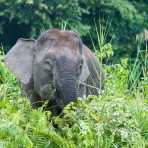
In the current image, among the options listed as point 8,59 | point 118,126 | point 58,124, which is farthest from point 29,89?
point 118,126

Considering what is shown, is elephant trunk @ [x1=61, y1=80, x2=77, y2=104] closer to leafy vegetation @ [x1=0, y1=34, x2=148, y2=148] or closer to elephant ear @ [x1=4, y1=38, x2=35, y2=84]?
leafy vegetation @ [x1=0, y1=34, x2=148, y2=148]

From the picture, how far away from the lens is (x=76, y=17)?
16.0 metres

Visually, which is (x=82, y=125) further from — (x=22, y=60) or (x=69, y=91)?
(x=22, y=60)

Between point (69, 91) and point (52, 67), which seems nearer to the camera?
point (69, 91)

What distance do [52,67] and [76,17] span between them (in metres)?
9.89

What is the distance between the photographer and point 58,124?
5.86 meters

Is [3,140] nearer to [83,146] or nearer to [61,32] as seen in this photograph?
[83,146]

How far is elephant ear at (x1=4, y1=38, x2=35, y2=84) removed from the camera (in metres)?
6.56

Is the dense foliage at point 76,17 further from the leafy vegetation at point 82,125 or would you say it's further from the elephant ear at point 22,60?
the leafy vegetation at point 82,125

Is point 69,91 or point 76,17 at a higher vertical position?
point 69,91

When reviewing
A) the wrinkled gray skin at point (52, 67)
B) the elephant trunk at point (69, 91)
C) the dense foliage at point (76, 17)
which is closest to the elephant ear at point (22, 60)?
the wrinkled gray skin at point (52, 67)

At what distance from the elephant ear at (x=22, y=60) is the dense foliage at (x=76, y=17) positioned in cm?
793

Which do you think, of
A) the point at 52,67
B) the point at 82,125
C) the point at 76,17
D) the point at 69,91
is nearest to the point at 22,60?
the point at 52,67

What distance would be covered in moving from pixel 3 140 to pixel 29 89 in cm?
136
